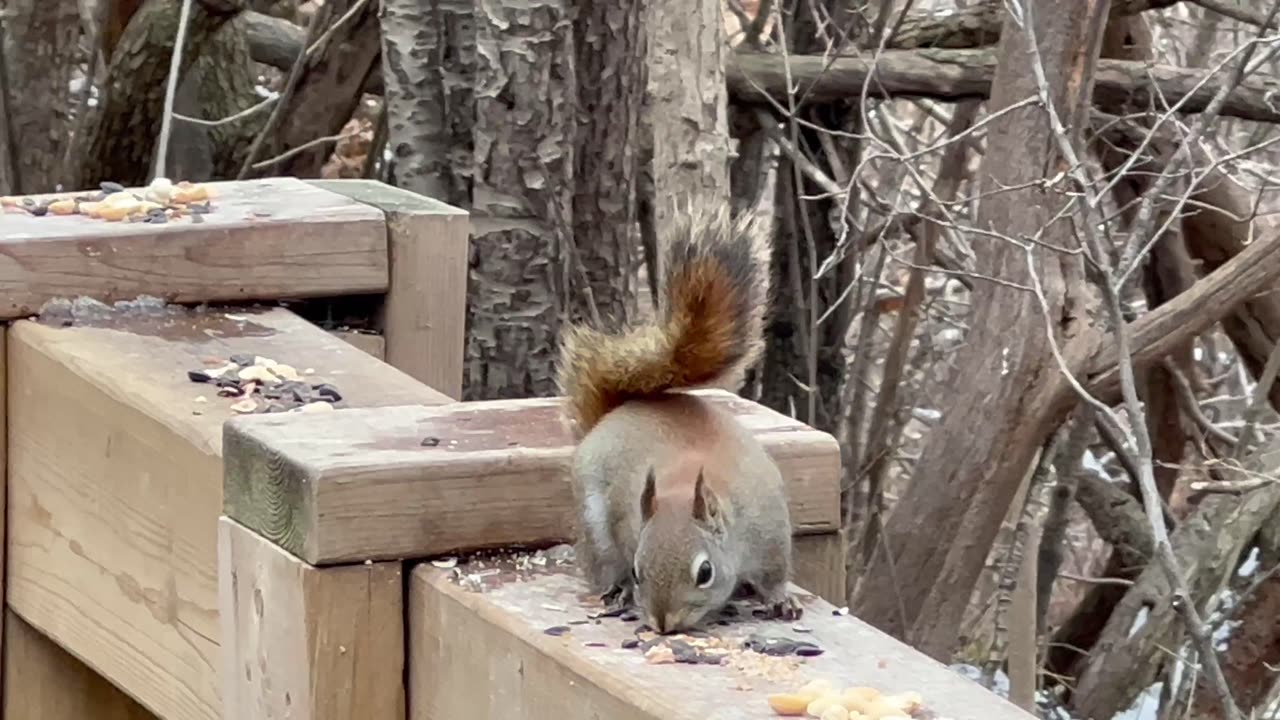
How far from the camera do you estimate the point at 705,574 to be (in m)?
1.55

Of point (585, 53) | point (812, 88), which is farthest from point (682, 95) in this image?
point (812, 88)

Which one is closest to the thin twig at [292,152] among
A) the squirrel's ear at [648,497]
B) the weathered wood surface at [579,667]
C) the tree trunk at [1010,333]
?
the tree trunk at [1010,333]

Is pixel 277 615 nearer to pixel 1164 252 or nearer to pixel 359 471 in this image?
pixel 359 471

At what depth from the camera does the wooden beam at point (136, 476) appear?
1.56 metres

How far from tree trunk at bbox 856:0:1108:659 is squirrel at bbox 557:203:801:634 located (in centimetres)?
166

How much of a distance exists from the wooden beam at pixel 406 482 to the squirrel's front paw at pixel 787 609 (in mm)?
123

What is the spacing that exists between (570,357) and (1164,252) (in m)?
2.90

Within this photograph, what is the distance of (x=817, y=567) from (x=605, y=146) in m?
1.49

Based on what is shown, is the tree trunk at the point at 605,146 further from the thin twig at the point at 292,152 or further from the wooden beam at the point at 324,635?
the wooden beam at the point at 324,635

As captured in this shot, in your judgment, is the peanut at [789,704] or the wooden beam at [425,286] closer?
the peanut at [789,704]

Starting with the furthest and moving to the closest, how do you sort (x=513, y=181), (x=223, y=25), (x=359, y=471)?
(x=223, y=25) < (x=513, y=181) < (x=359, y=471)

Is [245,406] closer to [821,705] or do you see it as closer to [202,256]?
[202,256]

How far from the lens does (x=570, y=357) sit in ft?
5.82

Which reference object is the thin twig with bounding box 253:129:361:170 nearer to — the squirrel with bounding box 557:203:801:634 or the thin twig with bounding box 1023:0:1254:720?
the thin twig with bounding box 1023:0:1254:720
